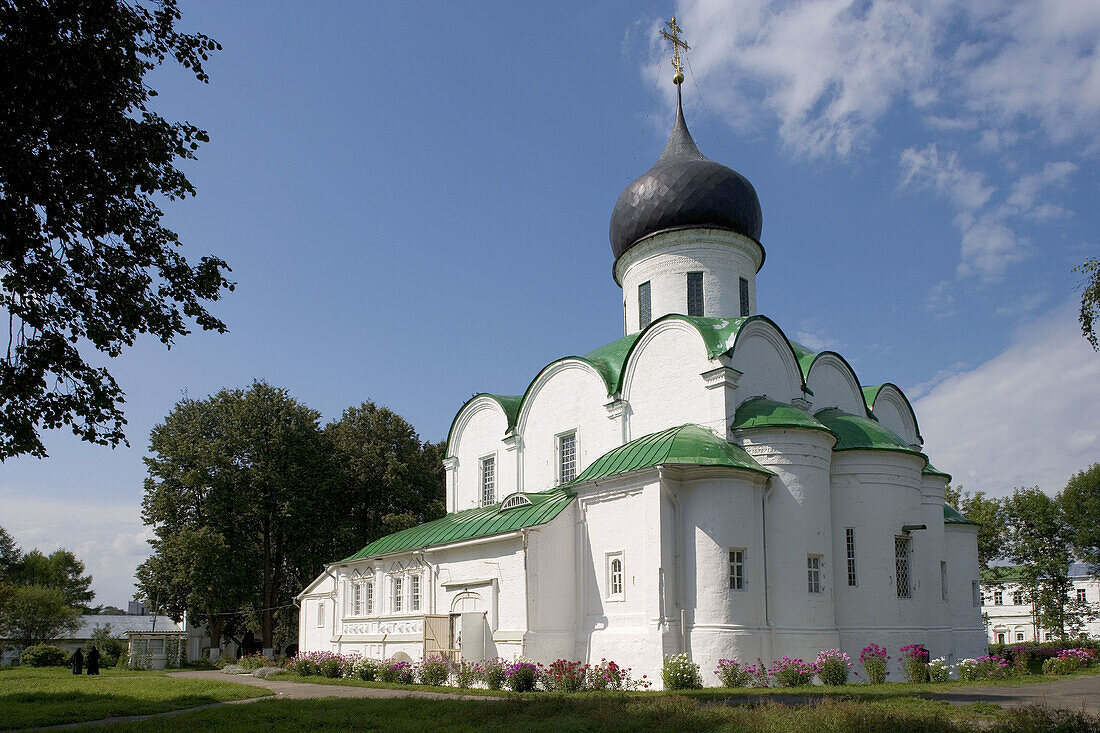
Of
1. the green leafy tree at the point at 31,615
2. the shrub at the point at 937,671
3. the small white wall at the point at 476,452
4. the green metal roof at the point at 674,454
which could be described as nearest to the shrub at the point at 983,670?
the shrub at the point at 937,671

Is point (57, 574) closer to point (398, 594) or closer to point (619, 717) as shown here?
point (398, 594)

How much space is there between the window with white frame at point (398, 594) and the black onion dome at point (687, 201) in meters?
11.1

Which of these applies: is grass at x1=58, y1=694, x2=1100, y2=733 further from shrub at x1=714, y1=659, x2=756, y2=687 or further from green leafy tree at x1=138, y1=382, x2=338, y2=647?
green leafy tree at x1=138, y1=382, x2=338, y2=647

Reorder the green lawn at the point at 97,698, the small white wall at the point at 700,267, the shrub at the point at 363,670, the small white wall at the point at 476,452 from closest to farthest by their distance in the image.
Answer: the green lawn at the point at 97,698, the shrub at the point at 363,670, the small white wall at the point at 700,267, the small white wall at the point at 476,452

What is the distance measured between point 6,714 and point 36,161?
30.1 ft

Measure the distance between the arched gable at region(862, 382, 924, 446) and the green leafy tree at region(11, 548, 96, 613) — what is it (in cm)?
5186

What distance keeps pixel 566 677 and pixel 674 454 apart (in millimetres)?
4695

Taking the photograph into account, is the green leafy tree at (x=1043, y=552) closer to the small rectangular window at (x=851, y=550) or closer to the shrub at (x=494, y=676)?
the small rectangular window at (x=851, y=550)

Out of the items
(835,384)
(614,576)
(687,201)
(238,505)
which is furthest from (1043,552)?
(238,505)

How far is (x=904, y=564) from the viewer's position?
19.0 metres

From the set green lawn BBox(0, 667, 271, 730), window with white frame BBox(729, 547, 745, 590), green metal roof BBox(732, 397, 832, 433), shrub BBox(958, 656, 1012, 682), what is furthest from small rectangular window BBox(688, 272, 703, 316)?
green lawn BBox(0, 667, 271, 730)

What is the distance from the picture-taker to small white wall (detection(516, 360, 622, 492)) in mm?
21625

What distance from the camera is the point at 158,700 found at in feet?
49.6

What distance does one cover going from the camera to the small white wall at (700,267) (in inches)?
901
